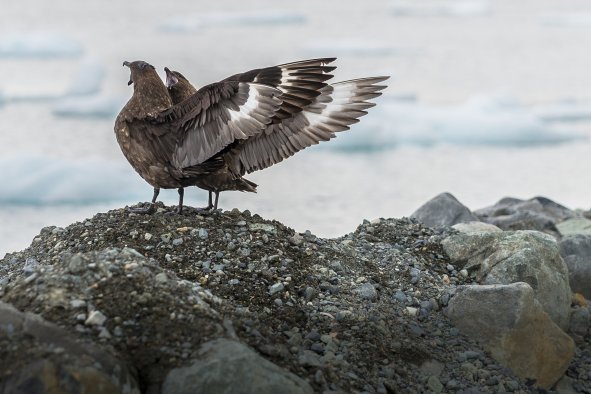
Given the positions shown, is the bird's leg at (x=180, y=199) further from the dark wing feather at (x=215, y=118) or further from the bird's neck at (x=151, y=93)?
the bird's neck at (x=151, y=93)

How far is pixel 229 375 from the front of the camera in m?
4.94

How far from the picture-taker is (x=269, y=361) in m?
5.25

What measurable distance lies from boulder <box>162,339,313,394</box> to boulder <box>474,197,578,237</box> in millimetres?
5378

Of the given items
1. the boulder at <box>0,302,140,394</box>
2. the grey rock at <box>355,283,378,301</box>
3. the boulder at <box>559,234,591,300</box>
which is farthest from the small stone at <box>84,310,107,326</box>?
the boulder at <box>559,234,591,300</box>

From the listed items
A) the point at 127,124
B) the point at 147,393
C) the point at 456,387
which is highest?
the point at 127,124

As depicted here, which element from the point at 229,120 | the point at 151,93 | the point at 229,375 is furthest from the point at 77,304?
the point at 151,93

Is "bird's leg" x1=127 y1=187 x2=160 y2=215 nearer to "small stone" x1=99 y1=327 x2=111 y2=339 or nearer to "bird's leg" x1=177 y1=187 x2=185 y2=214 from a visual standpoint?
"bird's leg" x1=177 y1=187 x2=185 y2=214

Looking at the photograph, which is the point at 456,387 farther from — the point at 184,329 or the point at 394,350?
the point at 184,329

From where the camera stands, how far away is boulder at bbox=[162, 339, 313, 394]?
4.91 meters

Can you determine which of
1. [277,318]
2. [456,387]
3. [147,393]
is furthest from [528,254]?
[147,393]

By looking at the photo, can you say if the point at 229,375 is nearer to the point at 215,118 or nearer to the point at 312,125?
the point at 215,118

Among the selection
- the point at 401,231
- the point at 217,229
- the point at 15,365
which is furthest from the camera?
the point at 401,231

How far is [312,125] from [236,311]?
6.39ft

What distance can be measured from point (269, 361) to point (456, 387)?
138cm
